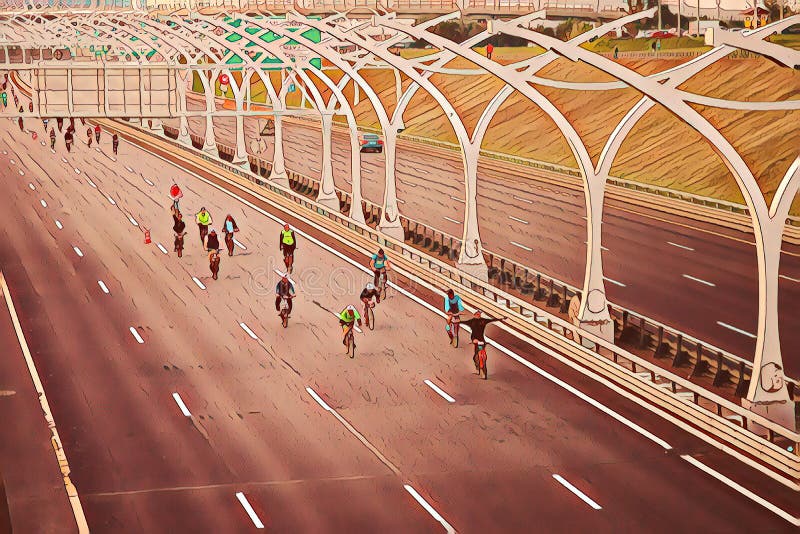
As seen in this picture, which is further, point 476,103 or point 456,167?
point 476,103

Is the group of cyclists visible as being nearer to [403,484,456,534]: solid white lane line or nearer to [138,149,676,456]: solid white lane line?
[138,149,676,456]: solid white lane line

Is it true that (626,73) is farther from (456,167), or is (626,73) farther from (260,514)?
(456,167)

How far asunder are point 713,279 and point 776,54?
19.4 m

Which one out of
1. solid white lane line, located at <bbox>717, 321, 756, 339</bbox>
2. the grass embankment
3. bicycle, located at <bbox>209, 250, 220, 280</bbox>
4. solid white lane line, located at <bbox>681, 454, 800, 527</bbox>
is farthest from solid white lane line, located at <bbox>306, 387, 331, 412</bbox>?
the grass embankment

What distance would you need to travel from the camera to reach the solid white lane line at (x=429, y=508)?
71.2ft

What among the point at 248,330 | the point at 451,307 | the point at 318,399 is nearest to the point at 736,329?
the point at 451,307

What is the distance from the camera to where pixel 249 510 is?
22.7 m

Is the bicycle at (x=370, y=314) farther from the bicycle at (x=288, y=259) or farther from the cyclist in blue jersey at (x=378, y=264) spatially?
the bicycle at (x=288, y=259)

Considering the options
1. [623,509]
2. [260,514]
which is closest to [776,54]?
[623,509]

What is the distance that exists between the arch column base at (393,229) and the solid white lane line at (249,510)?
94.9ft

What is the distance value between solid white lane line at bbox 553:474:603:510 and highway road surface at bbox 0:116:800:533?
0.17ft

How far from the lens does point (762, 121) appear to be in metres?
72.6

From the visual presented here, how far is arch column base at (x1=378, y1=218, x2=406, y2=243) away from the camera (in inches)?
2047

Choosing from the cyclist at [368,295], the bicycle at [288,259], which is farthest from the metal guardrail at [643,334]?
the bicycle at [288,259]
